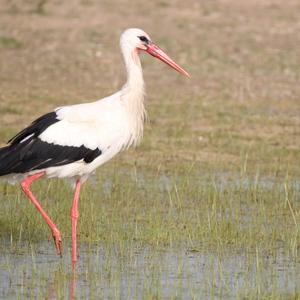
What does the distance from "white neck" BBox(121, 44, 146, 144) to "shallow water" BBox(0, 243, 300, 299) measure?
911 mm

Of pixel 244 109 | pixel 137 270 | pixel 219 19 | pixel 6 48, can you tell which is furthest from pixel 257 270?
pixel 219 19

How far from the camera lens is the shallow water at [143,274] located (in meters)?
7.08

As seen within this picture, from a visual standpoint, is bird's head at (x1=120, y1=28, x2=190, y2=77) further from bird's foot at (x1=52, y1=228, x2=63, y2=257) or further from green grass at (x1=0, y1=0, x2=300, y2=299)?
bird's foot at (x1=52, y1=228, x2=63, y2=257)

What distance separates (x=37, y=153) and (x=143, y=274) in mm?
1238

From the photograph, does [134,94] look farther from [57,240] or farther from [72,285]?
[72,285]

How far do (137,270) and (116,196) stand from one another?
2.23 metres

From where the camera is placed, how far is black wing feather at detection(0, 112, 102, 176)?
26.4 ft

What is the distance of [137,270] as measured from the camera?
765 centimetres

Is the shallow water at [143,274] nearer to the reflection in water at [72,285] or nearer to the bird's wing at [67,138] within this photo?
the reflection in water at [72,285]

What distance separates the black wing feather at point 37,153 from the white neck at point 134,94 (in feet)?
1.27

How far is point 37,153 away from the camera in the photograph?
8109 millimetres

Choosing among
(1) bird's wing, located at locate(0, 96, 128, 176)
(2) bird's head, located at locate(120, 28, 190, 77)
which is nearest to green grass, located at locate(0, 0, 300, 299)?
(1) bird's wing, located at locate(0, 96, 128, 176)

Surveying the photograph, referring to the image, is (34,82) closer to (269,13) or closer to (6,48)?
(6,48)

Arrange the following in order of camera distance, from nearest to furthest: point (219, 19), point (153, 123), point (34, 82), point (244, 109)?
point (153, 123)
point (244, 109)
point (34, 82)
point (219, 19)
